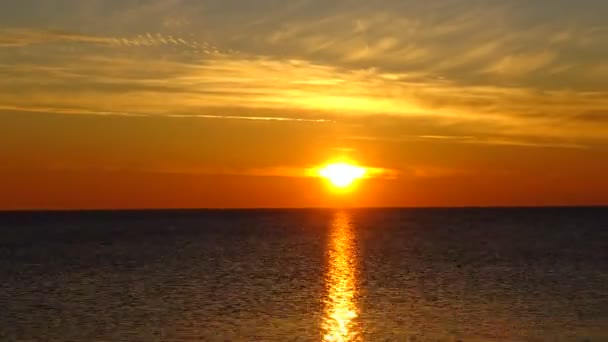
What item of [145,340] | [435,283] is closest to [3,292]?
[145,340]

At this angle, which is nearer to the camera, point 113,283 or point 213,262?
point 113,283

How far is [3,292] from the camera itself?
2643 inches

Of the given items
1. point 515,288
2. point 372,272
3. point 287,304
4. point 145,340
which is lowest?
point 145,340

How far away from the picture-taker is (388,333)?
145ft

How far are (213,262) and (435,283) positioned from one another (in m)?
33.8

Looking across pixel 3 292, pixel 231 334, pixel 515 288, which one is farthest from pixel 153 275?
pixel 231 334

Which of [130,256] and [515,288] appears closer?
[515,288]

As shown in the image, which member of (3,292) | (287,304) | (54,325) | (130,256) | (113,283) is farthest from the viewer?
(130,256)

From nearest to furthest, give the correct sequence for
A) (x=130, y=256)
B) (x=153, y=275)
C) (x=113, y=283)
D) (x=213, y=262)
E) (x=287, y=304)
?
(x=287, y=304)
(x=113, y=283)
(x=153, y=275)
(x=213, y=262)
(x=130, y=256)

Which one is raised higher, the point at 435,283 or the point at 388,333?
the point at 435,283

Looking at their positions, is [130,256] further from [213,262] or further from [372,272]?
[372,272]

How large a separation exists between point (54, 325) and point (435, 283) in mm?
33135

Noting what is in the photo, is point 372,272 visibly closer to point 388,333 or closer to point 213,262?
point 213,262

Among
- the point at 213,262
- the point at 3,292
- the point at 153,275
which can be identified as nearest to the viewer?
the point at 3,292
